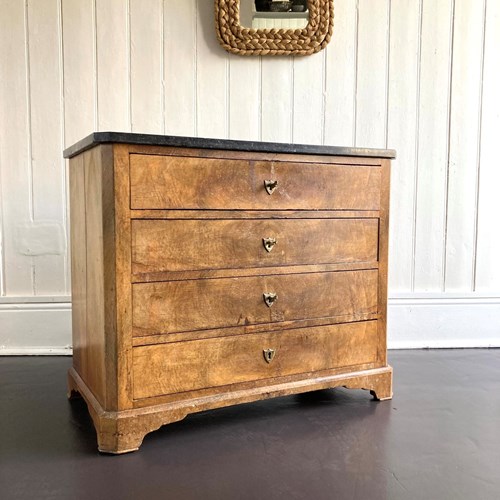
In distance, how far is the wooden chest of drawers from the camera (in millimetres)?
1206

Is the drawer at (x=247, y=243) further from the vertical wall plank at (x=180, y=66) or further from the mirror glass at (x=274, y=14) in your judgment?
the mirror glass at (x=274, y=14)

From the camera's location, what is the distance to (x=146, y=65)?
6.49ft

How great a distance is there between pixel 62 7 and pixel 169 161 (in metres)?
1.15

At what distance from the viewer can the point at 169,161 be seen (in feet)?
4.05

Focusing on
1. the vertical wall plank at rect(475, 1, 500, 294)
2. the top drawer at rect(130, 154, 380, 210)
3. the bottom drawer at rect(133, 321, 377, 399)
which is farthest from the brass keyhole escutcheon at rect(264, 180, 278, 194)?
the vertical wall plank at rect(475, 1, 500, 294)

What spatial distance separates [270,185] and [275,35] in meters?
0.92

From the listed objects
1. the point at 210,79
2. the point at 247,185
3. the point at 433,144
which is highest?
the point at 210,79

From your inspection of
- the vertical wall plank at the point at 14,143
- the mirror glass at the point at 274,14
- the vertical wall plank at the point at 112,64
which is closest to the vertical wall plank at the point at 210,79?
the mirror glass at the point at 274,14

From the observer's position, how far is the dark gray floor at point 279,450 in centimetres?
105

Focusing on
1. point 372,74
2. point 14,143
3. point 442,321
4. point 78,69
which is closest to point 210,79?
point 78,69

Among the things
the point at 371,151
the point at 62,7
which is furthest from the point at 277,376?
the point at 62,7

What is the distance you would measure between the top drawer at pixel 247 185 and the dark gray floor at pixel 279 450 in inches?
24.3

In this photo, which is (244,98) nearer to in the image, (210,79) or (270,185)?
(210,79)

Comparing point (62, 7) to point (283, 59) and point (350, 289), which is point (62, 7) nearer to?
point (283, 59)
